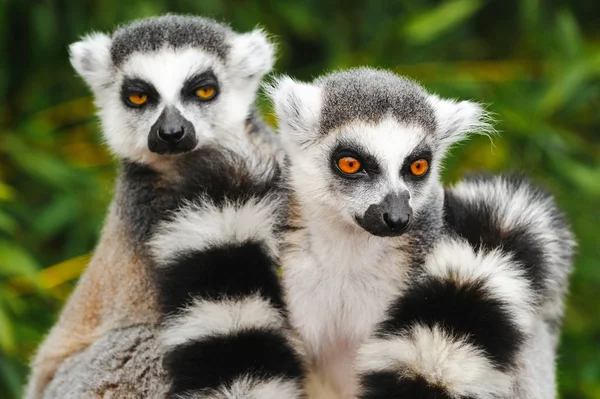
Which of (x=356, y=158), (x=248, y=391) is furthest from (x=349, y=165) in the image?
(x=248, y=391)

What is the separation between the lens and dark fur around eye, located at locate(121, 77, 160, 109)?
2979 mm

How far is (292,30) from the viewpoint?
5477mm

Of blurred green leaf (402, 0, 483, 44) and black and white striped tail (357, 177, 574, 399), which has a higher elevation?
blurred green leaf (402, 0, 483, 44)

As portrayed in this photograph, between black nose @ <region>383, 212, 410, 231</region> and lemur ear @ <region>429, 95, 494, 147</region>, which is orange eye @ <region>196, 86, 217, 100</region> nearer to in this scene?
lemur ear @ <region>429, 95, 494, 147</region>

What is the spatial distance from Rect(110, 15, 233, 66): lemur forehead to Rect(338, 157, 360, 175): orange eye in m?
0.90

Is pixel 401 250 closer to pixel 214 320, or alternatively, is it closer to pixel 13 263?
pixel 214 320

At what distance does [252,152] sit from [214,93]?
712mm

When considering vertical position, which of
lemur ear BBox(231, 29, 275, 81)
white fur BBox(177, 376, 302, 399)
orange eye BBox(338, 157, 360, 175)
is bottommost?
white fur BBox(177, 376, 302, 399)

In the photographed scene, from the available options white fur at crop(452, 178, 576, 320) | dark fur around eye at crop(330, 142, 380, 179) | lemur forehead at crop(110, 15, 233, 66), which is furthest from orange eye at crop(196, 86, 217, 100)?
white fur at crop(452, 178, 576, 320)

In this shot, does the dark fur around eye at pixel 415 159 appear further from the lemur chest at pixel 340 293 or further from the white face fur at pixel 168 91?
the white face fur at pixel 168 91

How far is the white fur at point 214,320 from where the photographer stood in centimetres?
220

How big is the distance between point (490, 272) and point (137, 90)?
1478 mm

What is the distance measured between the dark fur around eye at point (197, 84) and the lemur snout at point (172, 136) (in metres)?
0.22

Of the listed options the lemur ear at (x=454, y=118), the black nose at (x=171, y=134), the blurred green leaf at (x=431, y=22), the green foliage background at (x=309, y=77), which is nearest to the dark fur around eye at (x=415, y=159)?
the lemur ear at (x=454, y=118)
